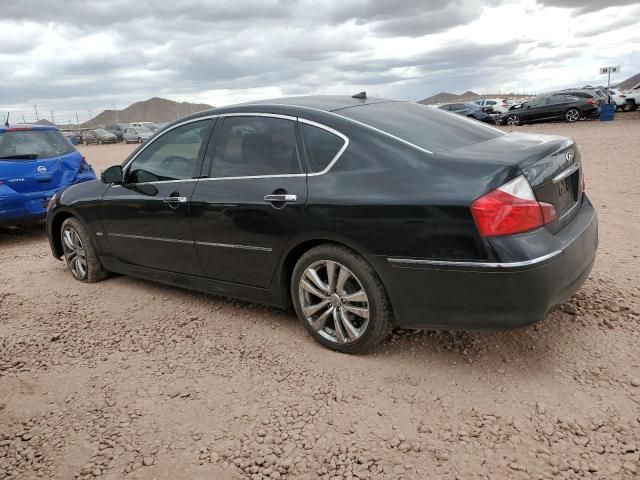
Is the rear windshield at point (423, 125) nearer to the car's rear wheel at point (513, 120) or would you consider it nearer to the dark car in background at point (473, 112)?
the car's rear wheel at point (513, 120)

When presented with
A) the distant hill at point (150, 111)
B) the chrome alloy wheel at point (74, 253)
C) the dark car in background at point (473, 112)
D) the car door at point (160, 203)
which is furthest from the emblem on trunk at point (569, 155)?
the distant hill at point (150, 111)

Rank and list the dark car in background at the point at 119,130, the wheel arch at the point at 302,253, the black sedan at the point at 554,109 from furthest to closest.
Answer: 1. the dark car in background at the point at 119,130
2. the black sedan at the point at 554,109
3. the wheel arch at the point at 302,253

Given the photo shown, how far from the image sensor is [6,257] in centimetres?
668

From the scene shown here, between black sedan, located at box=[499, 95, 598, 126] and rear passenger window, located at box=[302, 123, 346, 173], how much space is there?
87.1 feet

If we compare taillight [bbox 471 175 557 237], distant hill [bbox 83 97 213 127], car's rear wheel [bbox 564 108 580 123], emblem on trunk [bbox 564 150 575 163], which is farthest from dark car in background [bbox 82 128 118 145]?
distant hill [bbox 83 97 213 127]

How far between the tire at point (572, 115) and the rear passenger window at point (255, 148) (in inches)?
1047

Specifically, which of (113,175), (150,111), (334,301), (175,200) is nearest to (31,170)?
(113,175)

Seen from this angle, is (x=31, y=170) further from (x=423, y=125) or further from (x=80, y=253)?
(x=423, y=125)

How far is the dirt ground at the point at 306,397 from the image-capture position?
8.25ft

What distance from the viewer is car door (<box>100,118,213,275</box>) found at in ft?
13.5

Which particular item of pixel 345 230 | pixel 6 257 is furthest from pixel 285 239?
pixel 6 257

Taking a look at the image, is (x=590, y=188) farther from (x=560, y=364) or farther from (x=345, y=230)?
(x=345, y=230)

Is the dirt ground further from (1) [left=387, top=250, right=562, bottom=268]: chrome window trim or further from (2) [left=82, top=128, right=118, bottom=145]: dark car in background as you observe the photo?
(2) [left=82, top=128, right=118, bottom=145]: dark car in background

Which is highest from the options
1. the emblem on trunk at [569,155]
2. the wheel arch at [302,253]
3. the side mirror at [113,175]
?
the side mirror at [113,175]
